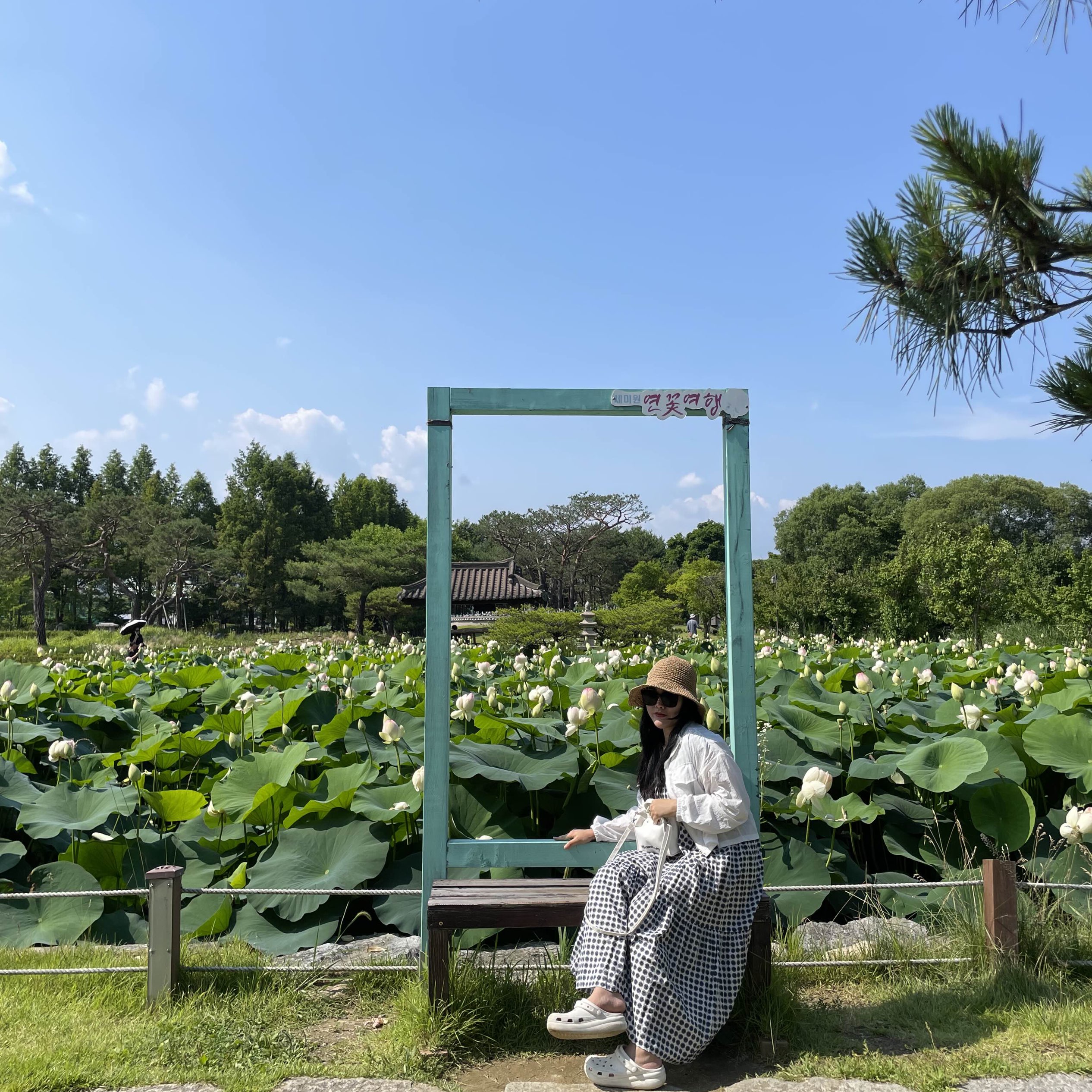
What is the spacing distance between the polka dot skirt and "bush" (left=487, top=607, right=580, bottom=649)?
36.5ft

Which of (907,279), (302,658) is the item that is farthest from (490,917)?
(302,658)

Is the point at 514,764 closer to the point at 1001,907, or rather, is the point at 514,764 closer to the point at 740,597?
the point at 740,597

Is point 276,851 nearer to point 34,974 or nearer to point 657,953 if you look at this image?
point 34,974

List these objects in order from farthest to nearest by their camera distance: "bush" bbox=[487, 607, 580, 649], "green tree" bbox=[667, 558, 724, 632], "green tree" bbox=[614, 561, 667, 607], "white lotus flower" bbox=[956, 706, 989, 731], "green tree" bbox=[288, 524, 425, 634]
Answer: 1. "green tree" bbox=[288, 524, 425, 634]
2. "green tree" bbox=[614, 561, 667, 607]
3. "green tree" bbox=[667, 558, 724, 632]
4. "bush" bbox=[487, 607, 580, 649]
5. "white lotus flower" bbox=[956, 706, 989, 731]

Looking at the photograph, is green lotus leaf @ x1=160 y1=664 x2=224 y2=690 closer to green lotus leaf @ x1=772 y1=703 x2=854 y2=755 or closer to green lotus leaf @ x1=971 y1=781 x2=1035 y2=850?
green lotus leaf @ x1=772 y1=703 x2=854 y2=755

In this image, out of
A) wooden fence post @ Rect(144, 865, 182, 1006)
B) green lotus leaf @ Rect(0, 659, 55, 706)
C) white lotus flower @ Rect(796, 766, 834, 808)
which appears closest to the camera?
wooden fence post @ Rect(144, 865, 182, 1006)

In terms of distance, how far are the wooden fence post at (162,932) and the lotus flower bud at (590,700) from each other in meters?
1.48

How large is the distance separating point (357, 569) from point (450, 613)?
29.0 meters

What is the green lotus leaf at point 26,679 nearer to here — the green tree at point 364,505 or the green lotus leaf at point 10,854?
the green lotus leaf at point 10,854

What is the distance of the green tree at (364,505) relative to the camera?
1849 inches

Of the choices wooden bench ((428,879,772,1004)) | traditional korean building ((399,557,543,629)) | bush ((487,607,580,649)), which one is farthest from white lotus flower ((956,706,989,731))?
traditional korean building ((399,557,543,629))

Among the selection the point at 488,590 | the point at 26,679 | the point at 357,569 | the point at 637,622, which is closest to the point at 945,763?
the point at 26,679

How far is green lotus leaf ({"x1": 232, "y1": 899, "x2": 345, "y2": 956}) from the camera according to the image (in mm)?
2861

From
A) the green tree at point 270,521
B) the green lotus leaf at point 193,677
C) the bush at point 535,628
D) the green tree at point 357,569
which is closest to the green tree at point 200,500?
the green tree at point 270,521
